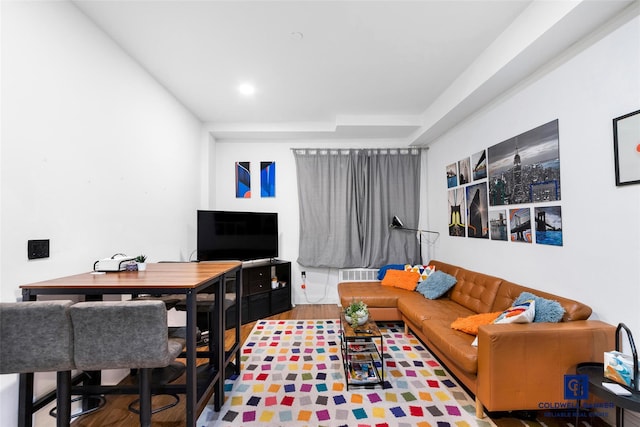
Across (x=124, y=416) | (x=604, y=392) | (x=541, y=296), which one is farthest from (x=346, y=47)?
(x=124, y=416)

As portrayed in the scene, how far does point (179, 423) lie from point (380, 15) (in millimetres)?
3138

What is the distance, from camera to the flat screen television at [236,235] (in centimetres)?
353

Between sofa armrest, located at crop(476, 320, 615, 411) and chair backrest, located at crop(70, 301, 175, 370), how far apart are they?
1.88m

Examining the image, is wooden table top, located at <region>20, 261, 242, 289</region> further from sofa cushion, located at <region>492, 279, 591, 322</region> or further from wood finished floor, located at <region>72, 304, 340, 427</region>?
sofa cushion, located at <region>492, 279, 591, 322</region>

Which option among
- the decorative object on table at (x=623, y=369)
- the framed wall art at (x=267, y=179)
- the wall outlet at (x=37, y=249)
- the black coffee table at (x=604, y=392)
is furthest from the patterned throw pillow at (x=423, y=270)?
the wall outlet at (x=37, y=249)

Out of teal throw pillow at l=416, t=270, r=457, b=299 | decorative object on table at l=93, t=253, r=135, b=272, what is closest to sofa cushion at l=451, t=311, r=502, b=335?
teal throw pillow at l=416, t=270, r=457, b=299

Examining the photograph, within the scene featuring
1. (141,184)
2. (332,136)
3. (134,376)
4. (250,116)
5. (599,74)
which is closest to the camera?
(599,74)

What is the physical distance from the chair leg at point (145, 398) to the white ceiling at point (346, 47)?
227 cm

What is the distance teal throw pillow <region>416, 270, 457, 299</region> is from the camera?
3.22m

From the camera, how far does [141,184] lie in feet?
8.58

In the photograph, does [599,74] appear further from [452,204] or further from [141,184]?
[141,184]

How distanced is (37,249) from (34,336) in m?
0.67

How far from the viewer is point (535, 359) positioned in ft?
5.66

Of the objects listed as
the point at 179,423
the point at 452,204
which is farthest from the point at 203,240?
the point at 452,204
